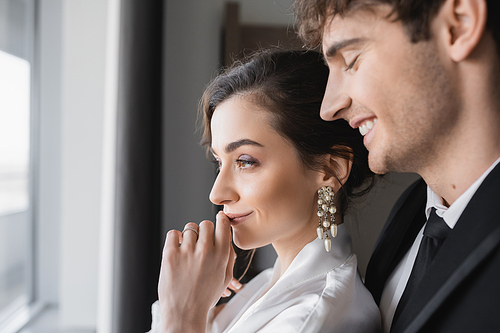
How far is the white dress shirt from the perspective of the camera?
2.35 ft

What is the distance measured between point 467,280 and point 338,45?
1.76 feet

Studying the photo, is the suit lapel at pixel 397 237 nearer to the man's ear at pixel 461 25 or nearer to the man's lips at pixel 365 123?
the man's lips at pixel 365 123

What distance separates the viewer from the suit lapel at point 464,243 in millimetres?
600

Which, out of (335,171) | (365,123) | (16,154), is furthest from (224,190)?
(16,154)

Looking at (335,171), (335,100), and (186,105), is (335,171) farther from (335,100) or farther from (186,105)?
(186,105)

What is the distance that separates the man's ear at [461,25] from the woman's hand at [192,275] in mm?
715

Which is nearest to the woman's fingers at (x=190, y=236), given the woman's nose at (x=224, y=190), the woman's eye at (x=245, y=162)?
the woman's nose at (x=224, y=190)

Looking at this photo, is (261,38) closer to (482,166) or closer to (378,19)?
(378,19)

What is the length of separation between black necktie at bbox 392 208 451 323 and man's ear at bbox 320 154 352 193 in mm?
258

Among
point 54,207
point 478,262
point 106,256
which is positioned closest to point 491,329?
point 478,262

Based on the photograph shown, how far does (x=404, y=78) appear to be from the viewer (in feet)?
2.31

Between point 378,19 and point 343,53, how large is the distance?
105 millimetres

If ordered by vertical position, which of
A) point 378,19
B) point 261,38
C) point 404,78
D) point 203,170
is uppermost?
point 261,38

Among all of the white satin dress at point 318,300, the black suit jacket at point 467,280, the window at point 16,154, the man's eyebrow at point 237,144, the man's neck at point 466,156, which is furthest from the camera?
the window at point 16,154
